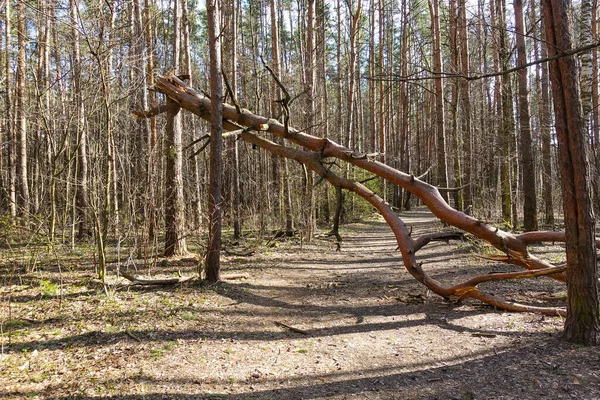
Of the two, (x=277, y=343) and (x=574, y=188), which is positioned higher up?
(x=574, y=188)

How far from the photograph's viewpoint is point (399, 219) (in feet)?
20.0

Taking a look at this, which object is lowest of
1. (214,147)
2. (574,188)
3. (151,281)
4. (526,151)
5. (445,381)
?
(445,381)

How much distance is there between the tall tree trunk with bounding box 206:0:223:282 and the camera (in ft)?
23.1

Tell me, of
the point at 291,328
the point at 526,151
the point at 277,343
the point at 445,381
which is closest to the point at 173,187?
the point at 291,328

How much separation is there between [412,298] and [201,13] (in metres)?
25.7

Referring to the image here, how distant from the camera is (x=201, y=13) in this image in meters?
26.0

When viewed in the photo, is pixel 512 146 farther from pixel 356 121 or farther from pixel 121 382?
pixel 121 382

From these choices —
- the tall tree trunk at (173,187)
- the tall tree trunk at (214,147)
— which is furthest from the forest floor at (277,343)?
the tall tree trunk at (173,187)

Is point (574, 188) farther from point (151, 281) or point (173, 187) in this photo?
point (173, 187)

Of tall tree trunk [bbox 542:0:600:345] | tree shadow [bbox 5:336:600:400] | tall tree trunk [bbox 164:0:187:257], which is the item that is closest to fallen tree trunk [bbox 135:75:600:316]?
tall tree trunk [bbox 542:0:600:345]

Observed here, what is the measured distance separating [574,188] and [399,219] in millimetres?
2536

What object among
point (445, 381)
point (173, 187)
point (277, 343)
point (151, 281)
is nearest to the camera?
point (445, 381)

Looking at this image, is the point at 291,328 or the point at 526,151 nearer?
the point at 291,328

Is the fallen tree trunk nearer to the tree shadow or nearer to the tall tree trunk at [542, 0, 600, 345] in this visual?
the tall tree trunk at [542, 0, 600, 345]
